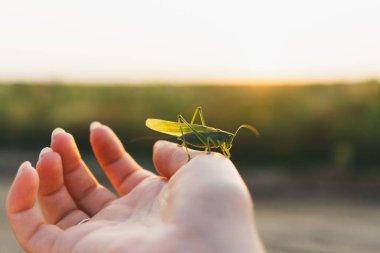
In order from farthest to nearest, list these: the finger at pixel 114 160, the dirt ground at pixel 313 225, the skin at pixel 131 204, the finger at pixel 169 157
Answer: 1. the dirt ground at pixel 313 225
2. the finger at pixel 114 160
3. the finger at pixel 169 157
4. the skin at pixel 131 204

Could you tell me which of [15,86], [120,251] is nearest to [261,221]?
[120,251]

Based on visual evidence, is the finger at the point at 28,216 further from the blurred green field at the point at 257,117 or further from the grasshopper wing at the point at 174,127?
the blurred green field at the point at 257,117

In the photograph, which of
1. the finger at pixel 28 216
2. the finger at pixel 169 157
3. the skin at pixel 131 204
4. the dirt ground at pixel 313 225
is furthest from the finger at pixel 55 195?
the dirt ground at pixel 313 225

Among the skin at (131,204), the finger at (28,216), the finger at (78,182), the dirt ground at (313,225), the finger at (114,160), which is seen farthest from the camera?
the dirt ground at (313,225)

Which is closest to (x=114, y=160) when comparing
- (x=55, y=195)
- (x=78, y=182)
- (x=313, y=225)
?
(x=78, y=182)

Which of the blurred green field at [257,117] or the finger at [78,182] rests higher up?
the finger at [78,182]

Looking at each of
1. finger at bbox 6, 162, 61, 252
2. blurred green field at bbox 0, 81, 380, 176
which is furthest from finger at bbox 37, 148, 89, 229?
blurred green field at bbox 0, 81, 380, 176

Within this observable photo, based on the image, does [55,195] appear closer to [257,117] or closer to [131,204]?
[131,204]

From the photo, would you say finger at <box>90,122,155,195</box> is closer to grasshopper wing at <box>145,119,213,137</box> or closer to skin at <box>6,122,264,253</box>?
skin at <box>6,122,264,253</box>

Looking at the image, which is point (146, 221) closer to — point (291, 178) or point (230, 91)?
point (291, 178)
